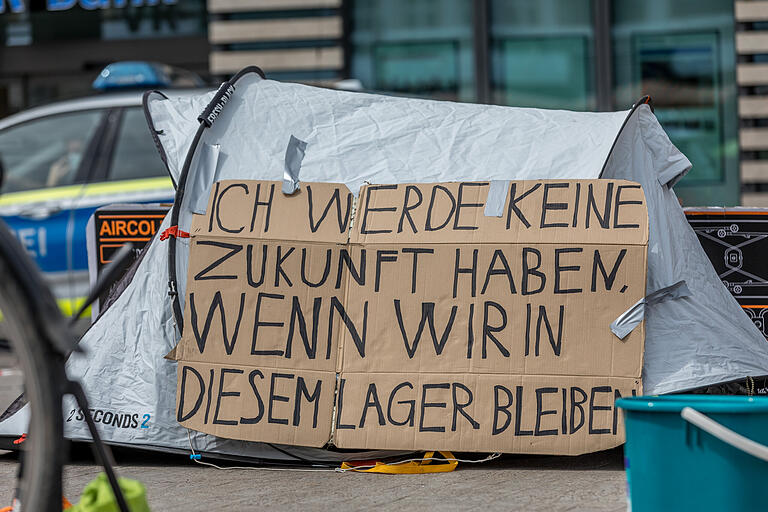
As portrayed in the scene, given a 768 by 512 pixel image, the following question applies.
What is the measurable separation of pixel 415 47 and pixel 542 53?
1089 millimetres

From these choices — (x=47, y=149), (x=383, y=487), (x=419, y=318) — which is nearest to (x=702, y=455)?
(x=383, y=487)

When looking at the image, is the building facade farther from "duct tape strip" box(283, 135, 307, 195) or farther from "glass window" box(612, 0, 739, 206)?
"duct tape strip" box(283, 135, 307, 195)

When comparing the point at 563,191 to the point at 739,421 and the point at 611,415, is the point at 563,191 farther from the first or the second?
the point at 739,421

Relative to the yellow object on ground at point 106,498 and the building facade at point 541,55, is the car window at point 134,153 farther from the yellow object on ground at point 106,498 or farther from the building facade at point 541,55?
the yellow object on ground at point 106,498

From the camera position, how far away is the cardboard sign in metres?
3.43

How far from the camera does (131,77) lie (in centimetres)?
648

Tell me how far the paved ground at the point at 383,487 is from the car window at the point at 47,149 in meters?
2.78

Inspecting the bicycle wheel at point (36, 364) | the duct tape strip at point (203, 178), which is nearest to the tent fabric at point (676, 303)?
the duct tape strip at point (203, 178)

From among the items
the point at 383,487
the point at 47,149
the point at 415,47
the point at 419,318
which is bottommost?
the point at 383,487

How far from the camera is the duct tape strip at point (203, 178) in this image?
3.76m

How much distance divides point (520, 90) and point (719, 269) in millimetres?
5126

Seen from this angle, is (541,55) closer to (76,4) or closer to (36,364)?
(76,4)

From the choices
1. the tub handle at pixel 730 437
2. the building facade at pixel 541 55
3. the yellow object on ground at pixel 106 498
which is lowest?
the yellow object on ground at pixel 106 498

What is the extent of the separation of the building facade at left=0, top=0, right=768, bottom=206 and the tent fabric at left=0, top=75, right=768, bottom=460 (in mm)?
4725
